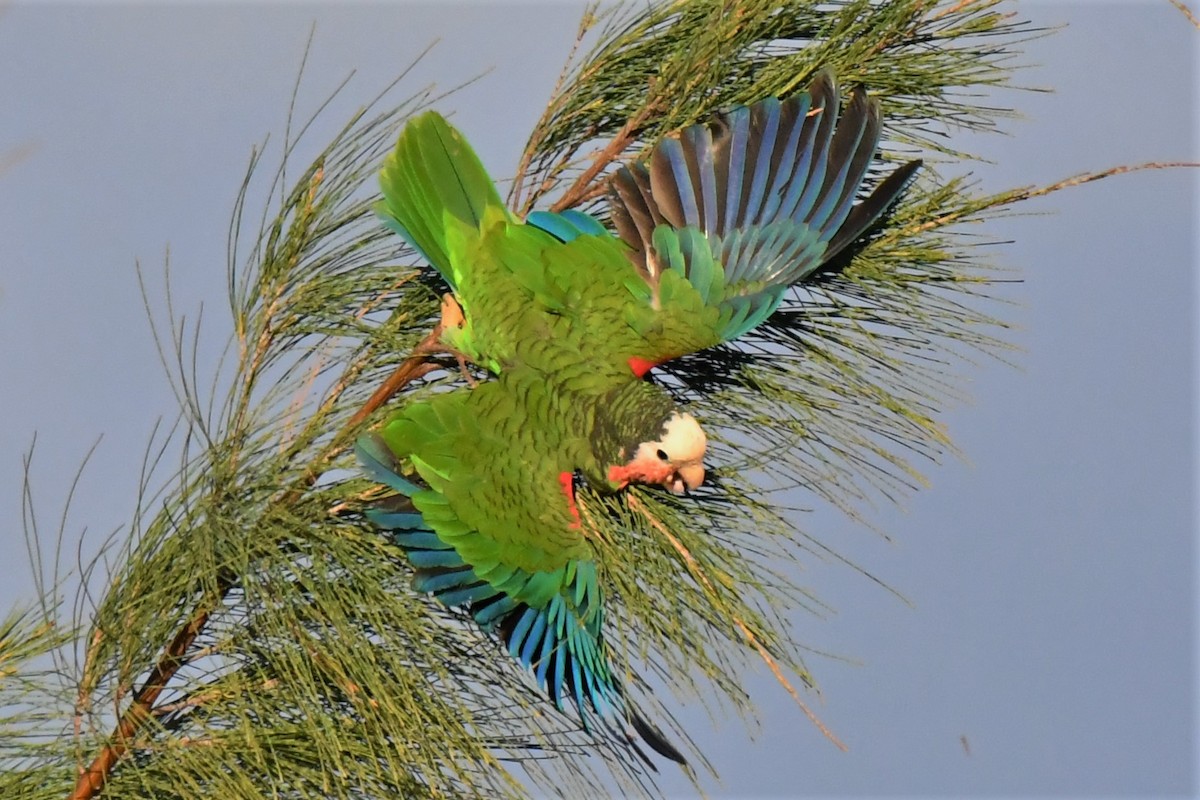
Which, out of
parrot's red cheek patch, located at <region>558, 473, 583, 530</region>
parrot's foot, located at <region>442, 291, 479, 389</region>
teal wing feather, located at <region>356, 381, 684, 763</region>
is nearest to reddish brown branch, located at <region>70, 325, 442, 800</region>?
teal wing feather, located at <region>356, 381, 684, 763</region>

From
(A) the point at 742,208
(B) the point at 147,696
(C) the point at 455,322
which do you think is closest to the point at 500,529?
(C) the point at 455,322

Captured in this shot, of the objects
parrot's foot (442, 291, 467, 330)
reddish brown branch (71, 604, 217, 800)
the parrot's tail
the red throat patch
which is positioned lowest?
reddish brown branch (71, 604, 217, 800)

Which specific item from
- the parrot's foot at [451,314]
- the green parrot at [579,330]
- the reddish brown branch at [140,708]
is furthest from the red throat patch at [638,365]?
the reddish brown branch at [140,708]

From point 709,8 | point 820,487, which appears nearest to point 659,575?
point 820,487

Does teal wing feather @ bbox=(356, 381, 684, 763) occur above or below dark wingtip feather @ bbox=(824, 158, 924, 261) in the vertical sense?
below

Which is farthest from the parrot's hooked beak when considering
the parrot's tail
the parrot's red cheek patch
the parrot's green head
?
the parrot's tail

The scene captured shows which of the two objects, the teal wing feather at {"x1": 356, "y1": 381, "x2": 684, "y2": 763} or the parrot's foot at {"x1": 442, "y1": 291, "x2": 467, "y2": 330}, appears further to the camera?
the parrot's foot at {"x1": 442, "y1": 291, "x2": 467, "y2": 330}

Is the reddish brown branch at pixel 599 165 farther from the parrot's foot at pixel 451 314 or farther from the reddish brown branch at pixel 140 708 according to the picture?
the reddish brown branch at pixel 140 708

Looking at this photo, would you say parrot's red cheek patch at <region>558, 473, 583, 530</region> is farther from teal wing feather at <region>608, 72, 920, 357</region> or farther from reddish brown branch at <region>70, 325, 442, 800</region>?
reddish brown branch at <region>70, 325, 442, 800</region>
